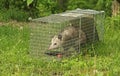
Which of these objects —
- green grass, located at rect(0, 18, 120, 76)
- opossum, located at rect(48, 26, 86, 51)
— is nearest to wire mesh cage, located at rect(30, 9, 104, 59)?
opossum, located at rect(48, 26, 86, 51)

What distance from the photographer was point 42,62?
272 inches

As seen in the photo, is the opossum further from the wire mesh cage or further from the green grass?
the green grass

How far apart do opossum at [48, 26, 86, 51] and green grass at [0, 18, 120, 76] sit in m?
0.24

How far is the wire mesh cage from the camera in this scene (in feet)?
23.5

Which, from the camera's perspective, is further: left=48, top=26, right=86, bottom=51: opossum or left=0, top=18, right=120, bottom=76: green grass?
left=48, top=26, right=86, bottom=51: opossum

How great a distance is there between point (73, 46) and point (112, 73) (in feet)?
4.92

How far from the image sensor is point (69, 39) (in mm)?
7445

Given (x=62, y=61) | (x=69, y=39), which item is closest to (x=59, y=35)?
(x=69, y=39)

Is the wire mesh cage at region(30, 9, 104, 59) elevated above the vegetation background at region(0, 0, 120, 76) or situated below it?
above

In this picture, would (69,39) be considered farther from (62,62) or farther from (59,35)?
(62,62)

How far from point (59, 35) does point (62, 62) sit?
23.2 inches

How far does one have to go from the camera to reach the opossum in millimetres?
7199

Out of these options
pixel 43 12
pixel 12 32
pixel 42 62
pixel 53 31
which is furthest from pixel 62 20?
pixel 43 12

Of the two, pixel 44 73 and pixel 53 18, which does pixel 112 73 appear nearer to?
pixel 44 73
